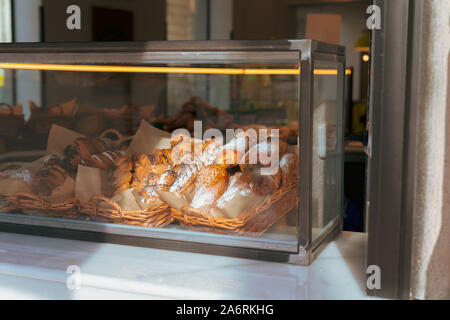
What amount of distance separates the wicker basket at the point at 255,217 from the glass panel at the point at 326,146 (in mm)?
61

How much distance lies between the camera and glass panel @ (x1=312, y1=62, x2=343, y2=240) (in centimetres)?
118

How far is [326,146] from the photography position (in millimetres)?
1258

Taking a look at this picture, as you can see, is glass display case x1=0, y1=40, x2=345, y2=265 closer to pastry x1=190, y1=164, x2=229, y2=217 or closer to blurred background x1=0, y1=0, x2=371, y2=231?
pastry x1=190, y1=164, x2=229, y2=217

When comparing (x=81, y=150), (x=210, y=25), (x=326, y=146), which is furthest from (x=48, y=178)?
(x=210, y=25)

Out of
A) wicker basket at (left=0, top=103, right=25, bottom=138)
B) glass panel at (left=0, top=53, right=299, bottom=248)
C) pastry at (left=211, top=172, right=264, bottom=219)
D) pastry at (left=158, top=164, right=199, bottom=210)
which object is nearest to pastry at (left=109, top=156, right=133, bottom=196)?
glass panel at (left=0, top=53, right=299, bottom=248)

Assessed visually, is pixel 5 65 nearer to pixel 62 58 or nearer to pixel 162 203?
pixel 62 58

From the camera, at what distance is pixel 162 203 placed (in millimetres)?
1262

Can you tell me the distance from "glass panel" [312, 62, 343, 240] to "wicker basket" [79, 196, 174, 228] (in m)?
0.36

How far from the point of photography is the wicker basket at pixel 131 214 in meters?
1.25

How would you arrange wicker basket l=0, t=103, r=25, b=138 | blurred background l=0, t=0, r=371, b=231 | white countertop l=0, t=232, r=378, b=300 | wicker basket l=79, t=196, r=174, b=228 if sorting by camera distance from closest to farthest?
white countertop l=0, t=232, r=378, b=300 < wicker basket l=79, t=196, r=174, b=228 < wicker basket l=0, t=103, r=25, b=138 < blurred background l=0, t=0, r=371, b=231

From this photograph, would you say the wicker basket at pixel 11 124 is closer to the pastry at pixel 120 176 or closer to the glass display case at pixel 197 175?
the glass display case at pixel 197 175

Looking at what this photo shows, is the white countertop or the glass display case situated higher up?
the glass display case

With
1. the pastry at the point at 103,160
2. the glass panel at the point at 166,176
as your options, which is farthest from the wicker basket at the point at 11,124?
the pastry at the point at 103,160

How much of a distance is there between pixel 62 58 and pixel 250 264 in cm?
68
